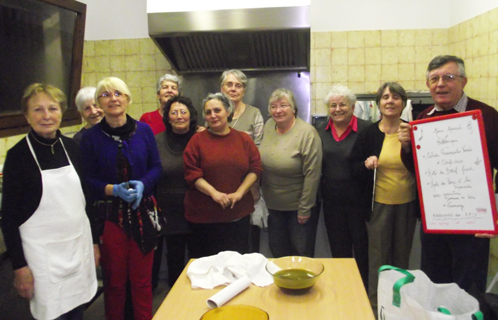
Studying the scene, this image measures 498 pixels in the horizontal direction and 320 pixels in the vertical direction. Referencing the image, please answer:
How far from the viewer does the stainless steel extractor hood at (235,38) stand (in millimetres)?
2994

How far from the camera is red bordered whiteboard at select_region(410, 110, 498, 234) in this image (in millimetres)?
1512

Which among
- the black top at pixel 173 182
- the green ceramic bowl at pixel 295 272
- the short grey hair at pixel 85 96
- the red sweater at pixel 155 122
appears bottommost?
the green ceramic bowl at pixel 295 272

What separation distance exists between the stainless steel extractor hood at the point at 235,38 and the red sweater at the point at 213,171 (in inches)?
48.8

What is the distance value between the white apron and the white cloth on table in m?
0.56

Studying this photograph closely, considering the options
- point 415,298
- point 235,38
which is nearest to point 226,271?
point 415,298

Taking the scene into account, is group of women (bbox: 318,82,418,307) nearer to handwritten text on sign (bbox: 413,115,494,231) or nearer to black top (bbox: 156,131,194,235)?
handwritten text on sign (bbox: 413,115,494,231)

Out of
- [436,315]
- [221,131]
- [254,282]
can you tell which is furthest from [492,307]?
[221,131]

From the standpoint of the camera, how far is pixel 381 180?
217cm

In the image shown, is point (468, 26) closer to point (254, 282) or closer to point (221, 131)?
point (221, 131)

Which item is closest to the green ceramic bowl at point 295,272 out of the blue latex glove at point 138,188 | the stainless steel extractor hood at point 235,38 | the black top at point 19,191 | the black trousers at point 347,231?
the blue latex glove at point 138,188

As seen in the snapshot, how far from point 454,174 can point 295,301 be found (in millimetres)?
876

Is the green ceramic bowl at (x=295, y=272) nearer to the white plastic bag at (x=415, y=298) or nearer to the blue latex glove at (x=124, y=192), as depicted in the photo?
the white plastic bag at (x=415, y=298)

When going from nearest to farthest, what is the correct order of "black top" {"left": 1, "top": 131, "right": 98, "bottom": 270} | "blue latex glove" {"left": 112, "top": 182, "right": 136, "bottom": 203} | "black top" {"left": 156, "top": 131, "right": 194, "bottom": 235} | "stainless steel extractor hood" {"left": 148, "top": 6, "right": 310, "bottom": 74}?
"black top" {"left": 1, "top": 131, "right": 98, "bottom": 270} < "blue latex glove" {"left": 112, "top": 182, "right": 136, "bottom": 203} < "black top" {"left": 156, "top": 131, "right": 194, "bottom": 235} < "stainless steel extractor hood" {"left": 148, "top": 6, "right": 310, "bottom": 74}

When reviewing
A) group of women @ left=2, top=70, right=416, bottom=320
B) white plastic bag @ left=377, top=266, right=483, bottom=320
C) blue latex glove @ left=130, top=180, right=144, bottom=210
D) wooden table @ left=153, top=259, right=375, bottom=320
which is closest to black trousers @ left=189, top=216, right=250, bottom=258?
group of women @ left=2, top=70, right=416, bottom=320
